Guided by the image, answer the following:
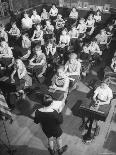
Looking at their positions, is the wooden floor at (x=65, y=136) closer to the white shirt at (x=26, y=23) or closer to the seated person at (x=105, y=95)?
the seated person at (x=105, y=95)

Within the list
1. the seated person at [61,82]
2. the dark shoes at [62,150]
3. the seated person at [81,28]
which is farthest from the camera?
the seated person at [81,28]

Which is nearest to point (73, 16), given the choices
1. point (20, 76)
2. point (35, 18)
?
point (35, 18)

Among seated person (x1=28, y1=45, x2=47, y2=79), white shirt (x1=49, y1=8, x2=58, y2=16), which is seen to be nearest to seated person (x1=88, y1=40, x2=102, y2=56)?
seated person (x1=28, y1=45, x2=47, y2=79)

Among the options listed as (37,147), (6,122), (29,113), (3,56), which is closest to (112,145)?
(37,147)

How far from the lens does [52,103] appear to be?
4.16 metres

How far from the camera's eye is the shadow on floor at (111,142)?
5168 mm

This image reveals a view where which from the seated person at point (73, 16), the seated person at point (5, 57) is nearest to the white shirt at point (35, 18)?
the seated person at point (73, 16)

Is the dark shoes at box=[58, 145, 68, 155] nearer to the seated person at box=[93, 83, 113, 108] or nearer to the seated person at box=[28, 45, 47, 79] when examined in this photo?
the seated person at box=[93, 83, 113, 108]

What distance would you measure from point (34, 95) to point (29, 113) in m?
0.98

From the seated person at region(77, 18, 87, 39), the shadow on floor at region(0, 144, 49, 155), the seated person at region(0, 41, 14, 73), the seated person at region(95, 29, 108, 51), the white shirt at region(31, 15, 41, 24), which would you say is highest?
the white shirt at region(31, 15, 41, 24)

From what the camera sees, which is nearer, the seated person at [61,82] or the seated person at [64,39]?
the seated person at [61,82]

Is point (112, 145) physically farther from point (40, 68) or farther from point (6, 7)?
point (6, 7)

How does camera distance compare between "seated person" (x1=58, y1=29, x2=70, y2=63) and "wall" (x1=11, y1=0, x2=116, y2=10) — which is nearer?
"seated person" (x1=58, y1=29, x2=70, y2=63)

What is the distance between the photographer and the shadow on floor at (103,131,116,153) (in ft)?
17.0
